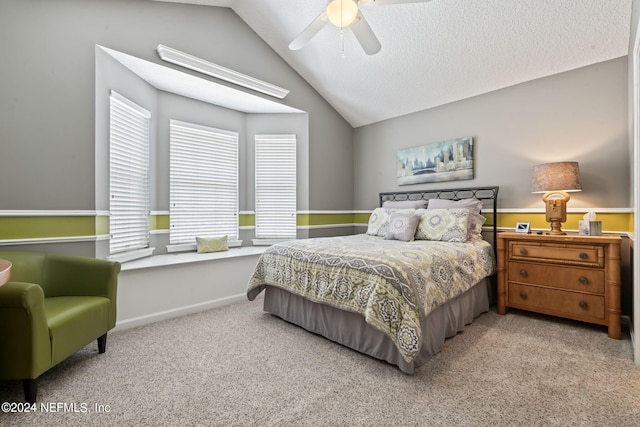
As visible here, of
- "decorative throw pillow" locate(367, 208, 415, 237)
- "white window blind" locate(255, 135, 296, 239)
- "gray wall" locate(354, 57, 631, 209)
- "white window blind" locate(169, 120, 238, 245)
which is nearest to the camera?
"gray wall" locate(354, 57, 631, 209)

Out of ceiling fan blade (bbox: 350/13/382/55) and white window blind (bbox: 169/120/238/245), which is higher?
ceiling fan blade (bbox: 350/13/382/55)

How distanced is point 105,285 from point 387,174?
12.5 feet

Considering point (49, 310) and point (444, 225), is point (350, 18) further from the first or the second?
point (49, 310)

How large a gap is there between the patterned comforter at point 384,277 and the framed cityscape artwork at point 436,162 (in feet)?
3.92

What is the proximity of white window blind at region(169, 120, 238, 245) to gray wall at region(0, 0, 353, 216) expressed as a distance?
108cm

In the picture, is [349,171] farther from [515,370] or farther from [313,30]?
[515,370]

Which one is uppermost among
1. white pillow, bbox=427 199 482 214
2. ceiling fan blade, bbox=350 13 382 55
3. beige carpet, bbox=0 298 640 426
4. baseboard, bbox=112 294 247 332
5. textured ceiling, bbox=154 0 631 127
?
textured ceiling, bbox=154 0 631 127

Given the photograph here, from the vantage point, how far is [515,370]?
6.65 feet

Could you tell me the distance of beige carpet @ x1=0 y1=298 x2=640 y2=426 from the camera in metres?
1.60

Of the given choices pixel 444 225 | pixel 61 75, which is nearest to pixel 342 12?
pixel 444 225

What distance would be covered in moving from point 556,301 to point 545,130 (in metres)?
1.81

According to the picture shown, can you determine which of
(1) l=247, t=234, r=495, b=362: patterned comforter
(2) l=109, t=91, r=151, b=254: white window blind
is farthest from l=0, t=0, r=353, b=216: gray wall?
(1) l=247, t=234, r=495, b=362: patterned comforter

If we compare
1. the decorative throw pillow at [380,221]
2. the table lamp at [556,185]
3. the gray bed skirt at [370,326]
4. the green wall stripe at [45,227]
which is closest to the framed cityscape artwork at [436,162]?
the decorative throw pillow at [380,221]

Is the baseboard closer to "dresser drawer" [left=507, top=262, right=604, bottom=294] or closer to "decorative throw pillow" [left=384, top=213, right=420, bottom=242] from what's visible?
"decorative throw pillow" [left=384, top=213, right=420, bottom=242]
